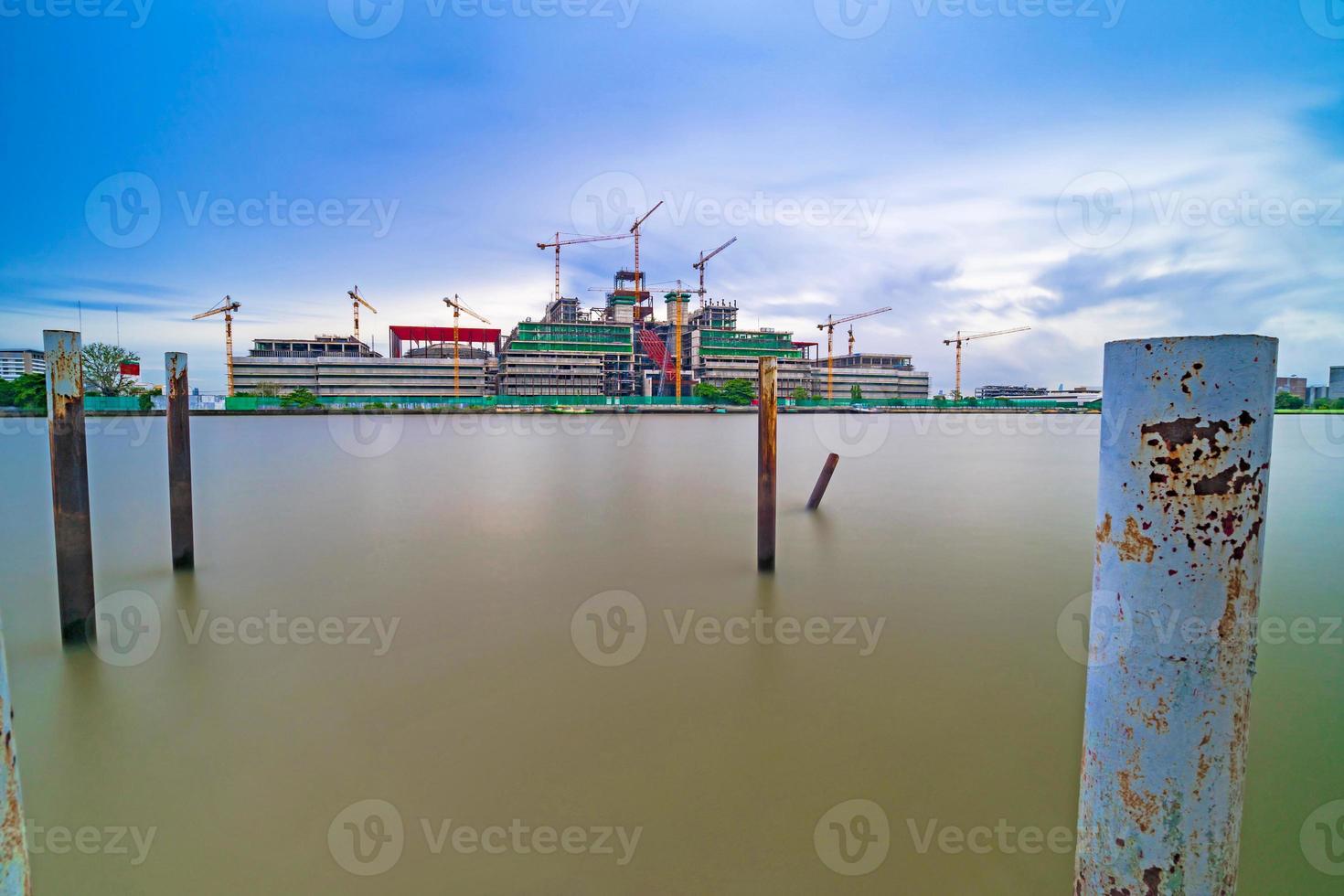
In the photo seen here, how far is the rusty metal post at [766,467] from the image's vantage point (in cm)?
654

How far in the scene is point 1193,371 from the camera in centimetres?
123

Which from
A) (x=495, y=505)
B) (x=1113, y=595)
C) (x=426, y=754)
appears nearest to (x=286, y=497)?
(x=495, y=505)

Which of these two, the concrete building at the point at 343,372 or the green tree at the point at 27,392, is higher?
the concrete building at the point at 343,372

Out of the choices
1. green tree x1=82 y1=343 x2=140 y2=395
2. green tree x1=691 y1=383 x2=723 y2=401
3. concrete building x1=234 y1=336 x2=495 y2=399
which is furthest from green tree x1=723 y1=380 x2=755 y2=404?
green tree x1=82 y1=343 x2=140 y2=395

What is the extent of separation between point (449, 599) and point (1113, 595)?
18.1 feet

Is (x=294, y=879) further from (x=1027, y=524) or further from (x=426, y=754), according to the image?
(x=1027, y=524)

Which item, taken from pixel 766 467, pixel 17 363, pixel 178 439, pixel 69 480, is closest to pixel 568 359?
pixel 17 363

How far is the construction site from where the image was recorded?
269 feet

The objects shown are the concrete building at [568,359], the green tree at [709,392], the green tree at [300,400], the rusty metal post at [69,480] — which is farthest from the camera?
the concrete building at [568,359]

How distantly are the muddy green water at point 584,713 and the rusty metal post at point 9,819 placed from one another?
1.69 m

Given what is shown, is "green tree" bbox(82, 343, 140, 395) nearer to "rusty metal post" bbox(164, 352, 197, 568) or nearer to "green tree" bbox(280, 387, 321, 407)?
"green tree" bbox(280, 387, 321, 407)

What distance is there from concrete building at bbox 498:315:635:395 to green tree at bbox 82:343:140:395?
40.2 meters

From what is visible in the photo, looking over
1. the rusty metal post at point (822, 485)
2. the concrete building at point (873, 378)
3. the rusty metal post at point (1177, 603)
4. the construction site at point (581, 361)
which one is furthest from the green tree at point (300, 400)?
the rusty metal post at point (1177, 603)

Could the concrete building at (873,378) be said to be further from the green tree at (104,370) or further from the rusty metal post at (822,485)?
the rusty metal post at (822,485)
